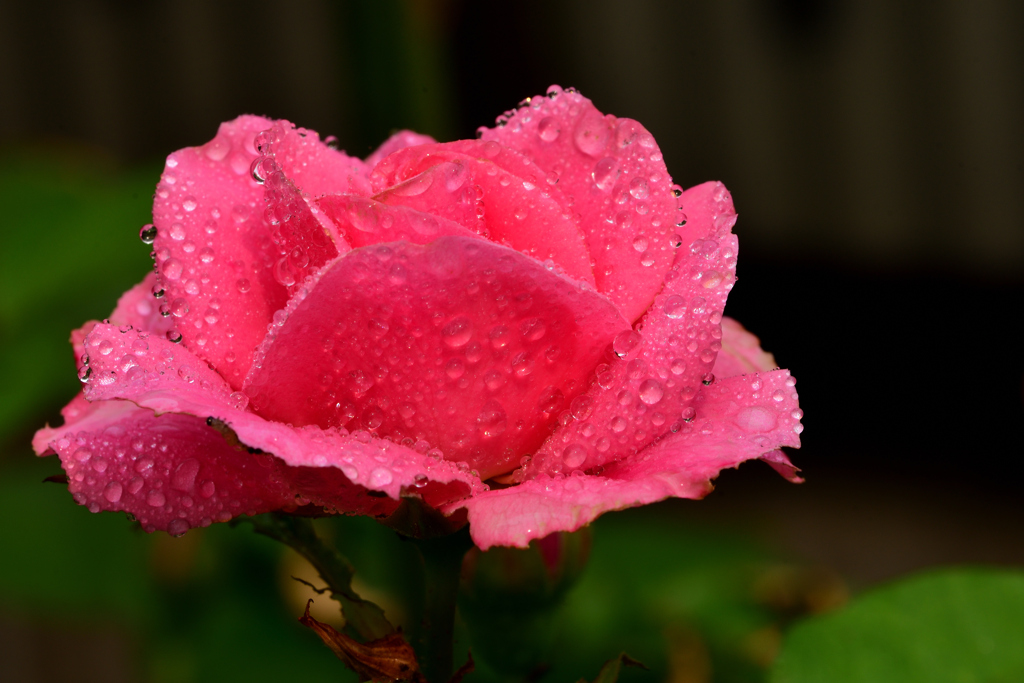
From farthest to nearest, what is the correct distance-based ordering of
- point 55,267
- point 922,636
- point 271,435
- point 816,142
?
point 816,142 → point 55,267 → point 922,636 → point 271,435

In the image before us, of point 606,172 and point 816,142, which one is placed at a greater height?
point 606,172

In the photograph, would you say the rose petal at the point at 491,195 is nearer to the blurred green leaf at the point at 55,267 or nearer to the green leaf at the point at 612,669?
the green leaf at the point at 612,669

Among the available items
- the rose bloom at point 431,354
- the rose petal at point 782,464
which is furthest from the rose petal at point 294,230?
the rose petal at point 782,464

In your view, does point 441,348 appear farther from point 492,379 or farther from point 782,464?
point 782,464

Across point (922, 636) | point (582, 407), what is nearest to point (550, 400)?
point (582, 407)

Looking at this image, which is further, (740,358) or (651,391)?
(740,358)

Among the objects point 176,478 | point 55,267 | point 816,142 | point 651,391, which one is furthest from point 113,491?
point 816,142

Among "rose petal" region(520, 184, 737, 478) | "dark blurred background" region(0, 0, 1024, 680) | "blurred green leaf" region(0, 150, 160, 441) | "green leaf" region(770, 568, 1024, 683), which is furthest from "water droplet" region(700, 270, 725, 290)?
"dark blurred background" region(0, 0, 1024, 680)

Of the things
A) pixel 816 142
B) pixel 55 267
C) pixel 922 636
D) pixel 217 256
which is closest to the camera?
pixel 217 256

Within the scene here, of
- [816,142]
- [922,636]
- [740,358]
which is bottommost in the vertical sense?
[816,142]
